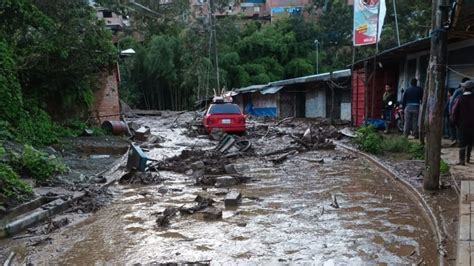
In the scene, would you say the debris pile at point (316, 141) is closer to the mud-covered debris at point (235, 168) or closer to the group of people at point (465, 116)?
the mud-covered debris at point (235, 168)

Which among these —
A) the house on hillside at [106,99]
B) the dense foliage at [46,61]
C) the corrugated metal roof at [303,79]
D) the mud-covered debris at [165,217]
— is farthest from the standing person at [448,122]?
the house on hillside at [106,99]

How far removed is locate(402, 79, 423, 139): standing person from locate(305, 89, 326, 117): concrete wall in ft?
46.1

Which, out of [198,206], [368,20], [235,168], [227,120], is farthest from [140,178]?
[368,20]

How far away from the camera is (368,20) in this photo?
15.8m

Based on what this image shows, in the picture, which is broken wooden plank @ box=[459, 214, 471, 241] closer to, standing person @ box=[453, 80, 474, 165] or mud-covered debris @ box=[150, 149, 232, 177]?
standing person @ box=[453, 80, 474, 165]

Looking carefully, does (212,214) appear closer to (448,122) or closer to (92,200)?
(92,200)

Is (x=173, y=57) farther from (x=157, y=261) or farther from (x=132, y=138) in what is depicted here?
(x=157, y=261)

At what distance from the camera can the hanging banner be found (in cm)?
1533

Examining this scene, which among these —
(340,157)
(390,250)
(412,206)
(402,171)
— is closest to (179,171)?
(340,157)

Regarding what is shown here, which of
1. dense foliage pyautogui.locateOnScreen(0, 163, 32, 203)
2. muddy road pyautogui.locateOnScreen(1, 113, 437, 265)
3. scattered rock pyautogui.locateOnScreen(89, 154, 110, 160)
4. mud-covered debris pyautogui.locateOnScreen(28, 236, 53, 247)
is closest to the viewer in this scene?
muddy road pyautogui.locateOnScreen(1, 113, 437, 265)

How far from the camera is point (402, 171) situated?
33.3ft

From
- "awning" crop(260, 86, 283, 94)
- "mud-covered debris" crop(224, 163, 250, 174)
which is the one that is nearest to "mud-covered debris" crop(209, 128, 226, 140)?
"mud-covered debris" crop(224, 163, 250, 174)

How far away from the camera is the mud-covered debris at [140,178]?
1096 cm

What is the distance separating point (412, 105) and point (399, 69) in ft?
19.1
